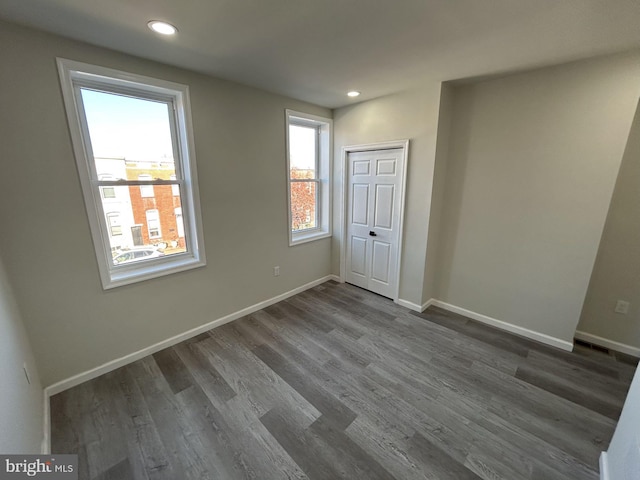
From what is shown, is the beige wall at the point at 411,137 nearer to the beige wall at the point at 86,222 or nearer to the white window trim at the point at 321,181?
the white window trim at the point at 321,181

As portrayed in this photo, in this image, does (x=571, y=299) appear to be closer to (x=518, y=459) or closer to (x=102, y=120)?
(x=518, y=459)

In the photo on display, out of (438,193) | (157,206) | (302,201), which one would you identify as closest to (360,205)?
(302,201)

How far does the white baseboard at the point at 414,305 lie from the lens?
317cm

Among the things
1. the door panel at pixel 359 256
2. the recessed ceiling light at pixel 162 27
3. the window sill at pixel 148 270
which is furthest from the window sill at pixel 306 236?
the recessed ceiling light at pixel 162 27

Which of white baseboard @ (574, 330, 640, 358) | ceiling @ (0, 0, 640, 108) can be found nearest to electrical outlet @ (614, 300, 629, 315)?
white baseboard @ (574, 330, 640, 358)

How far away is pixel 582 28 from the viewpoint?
1.62 m

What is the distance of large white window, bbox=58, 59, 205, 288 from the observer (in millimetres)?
1922

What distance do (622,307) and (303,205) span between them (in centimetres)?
357

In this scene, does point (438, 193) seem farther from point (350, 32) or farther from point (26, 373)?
point (26, 373)

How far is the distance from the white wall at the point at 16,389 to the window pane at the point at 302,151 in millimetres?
2716

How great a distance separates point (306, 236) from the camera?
3.76 meters

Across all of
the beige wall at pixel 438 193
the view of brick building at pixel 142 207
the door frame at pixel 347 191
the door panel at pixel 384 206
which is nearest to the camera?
the view of brick building at pixel 142 207

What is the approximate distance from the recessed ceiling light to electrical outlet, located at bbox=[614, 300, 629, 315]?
4342mm

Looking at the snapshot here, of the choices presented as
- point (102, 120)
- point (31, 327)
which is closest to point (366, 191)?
point (102, 120)
